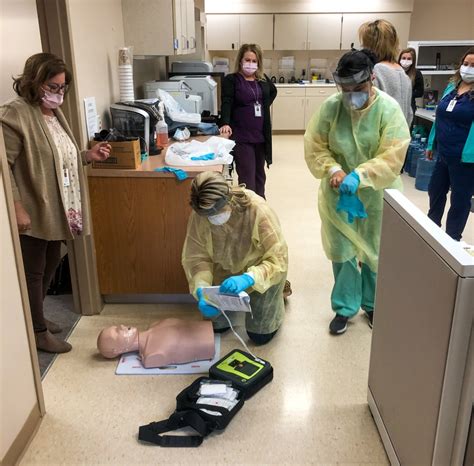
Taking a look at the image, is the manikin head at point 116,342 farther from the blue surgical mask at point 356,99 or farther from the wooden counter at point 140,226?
the blue surgical mask at point 356,99

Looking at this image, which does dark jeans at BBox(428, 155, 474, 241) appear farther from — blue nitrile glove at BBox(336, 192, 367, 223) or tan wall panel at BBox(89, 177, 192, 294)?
tan wall panel at BBox(89, 177, 192, 294)

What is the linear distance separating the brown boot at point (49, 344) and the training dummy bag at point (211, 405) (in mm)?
690

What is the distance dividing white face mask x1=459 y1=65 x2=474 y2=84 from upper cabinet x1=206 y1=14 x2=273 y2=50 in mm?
4892

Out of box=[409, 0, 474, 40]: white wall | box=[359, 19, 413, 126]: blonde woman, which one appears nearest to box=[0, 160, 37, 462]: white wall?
box=[359, 19, 413, 126]: blonde woman

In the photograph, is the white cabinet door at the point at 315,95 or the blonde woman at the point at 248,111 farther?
the white cabinet door at the point at 315,95

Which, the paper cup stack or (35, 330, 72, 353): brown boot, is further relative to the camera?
the paper cup stack

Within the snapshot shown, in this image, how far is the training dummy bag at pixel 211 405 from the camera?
1.76 meters

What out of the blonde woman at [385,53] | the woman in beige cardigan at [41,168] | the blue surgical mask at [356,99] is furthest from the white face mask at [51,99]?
the blonde woman at [385,53]

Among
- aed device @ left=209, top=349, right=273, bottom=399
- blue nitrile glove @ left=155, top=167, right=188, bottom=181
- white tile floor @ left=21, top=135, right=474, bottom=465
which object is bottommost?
white tile floor @ left=21, top=135, right=474, bottom=465

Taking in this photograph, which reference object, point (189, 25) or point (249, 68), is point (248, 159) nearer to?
point (249, 68)

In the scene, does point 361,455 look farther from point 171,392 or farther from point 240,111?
point 240,111

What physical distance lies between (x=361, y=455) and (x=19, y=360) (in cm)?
121

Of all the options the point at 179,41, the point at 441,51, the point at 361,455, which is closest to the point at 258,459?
the point at 361,455

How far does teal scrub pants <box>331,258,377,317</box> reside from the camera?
2406 mm
